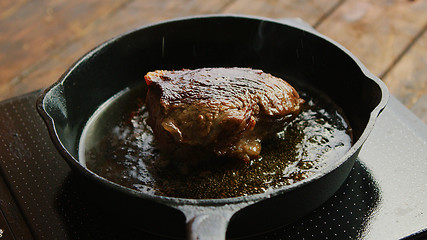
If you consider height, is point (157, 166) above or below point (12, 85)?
above

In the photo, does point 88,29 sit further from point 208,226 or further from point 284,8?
point 208,226

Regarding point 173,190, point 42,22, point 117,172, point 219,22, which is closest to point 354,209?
point 173,190

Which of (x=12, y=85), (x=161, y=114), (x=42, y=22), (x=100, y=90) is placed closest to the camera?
(x=161, y=114)

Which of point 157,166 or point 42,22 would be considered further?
point 42,22

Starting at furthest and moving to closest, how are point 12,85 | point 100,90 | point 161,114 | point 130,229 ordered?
point 12,85, point 100,90, point 161,114, point 130,229

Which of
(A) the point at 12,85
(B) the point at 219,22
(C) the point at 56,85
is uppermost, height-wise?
(B) the point at 219,22

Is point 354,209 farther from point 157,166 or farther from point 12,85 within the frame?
point 12,85

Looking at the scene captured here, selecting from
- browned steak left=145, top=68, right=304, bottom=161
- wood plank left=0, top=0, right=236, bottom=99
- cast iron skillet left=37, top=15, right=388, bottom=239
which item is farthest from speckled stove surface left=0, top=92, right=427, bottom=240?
wood plank left=0, top=0, right=236, bottom=99

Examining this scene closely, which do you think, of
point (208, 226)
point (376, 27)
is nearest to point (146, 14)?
point (376, 27)
